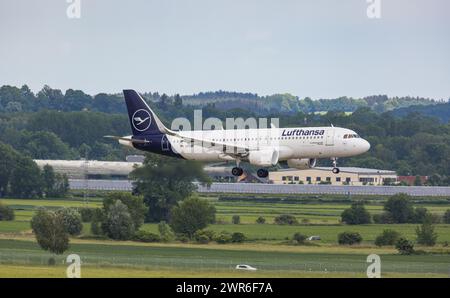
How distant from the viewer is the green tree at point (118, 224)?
13800cm

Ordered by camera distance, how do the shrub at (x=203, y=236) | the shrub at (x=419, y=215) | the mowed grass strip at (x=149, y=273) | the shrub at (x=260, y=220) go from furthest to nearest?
the shrub at (x=419, y=215)
the shrub at (x=260, y=220)
the shrub at (x=203, y=236)
the mowed grass strip at (x=149, y=273)

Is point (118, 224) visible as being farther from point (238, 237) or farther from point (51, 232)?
point (51, 232)

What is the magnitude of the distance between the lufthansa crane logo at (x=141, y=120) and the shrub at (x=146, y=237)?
1073 cm

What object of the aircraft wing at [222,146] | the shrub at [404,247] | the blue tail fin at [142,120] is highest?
the blue tail fin at [142,120]

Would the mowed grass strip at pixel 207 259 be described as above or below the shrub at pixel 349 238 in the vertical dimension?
below

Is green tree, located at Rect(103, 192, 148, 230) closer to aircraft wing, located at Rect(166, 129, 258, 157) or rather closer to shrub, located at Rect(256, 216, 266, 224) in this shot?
shrub, located at Rect(256, 216, 266, 224)

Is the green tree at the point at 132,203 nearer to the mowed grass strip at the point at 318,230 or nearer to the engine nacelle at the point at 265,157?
the mowed grass strip at the point at 318,230

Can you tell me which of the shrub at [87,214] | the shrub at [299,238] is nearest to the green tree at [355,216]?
the shrub at [299,238]

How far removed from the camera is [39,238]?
4934 inches

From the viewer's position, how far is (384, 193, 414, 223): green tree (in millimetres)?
150750

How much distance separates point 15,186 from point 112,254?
52.7 meters
